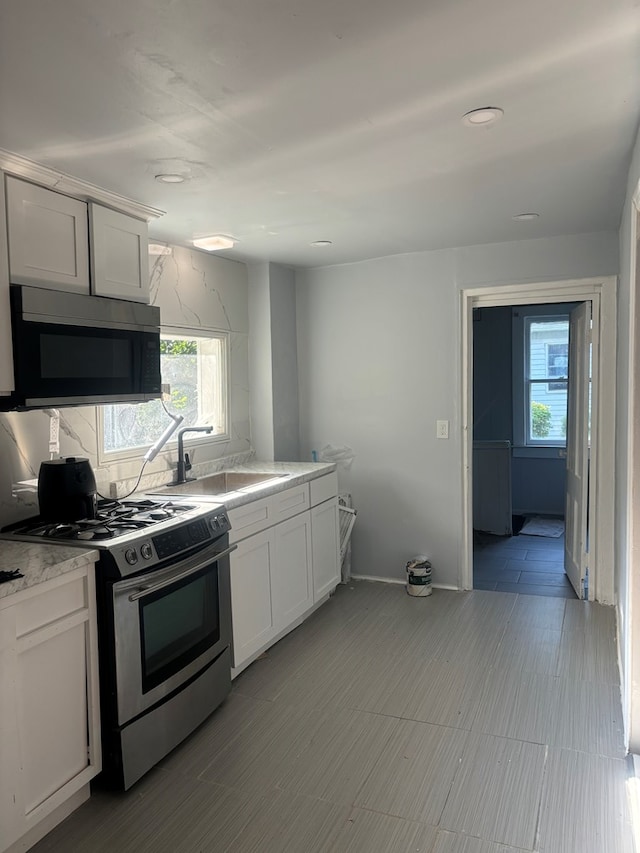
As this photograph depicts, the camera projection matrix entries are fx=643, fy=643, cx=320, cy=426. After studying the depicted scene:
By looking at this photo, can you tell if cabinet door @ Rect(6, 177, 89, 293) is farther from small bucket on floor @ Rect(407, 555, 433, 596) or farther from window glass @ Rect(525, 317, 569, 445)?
window glass @ Rect(525, 317, 569, 445)

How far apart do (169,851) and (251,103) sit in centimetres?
229

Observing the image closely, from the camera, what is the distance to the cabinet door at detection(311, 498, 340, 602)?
392 cm

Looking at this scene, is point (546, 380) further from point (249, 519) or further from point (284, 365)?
point (249, 519)

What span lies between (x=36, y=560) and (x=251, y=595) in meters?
1.27

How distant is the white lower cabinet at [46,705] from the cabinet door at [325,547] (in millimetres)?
1840

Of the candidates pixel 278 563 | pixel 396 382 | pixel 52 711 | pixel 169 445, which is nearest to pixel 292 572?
pixel 278 563

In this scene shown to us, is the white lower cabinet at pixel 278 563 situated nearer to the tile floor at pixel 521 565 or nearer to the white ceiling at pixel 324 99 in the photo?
the tile floor at pixel 521 565

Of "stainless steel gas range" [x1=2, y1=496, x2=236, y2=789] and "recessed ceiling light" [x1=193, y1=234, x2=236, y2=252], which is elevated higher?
"recessed ceiling light" [x1=193, y1=234, x2=236, y2=252]

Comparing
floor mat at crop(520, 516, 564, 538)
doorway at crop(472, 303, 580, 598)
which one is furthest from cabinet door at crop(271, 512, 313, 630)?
doorway at crop(472, 303, 580, 598)

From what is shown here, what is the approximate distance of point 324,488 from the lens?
4059mm

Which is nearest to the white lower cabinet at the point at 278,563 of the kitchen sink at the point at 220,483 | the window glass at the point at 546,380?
the kitchen sink at the point at 220,483

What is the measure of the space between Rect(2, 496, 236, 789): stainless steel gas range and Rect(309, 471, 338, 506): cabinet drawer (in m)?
1.07

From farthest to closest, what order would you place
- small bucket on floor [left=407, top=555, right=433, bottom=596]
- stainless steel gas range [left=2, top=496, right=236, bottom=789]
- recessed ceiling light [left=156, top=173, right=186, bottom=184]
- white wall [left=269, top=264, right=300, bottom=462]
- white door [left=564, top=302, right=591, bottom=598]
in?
1. white wall [left=269, top=264, right=300, bottom=462]
2. small bucket on floor [left=407, top=555, right=433, bottom=596]
3. white door [left=564, top=302, right=591, bottom=598]
4. recessed ceiling light [left=156, top=173, right=186, bottom=184]
5. stainless steel gas range [left=2, top=496, right=236, bottom=789]

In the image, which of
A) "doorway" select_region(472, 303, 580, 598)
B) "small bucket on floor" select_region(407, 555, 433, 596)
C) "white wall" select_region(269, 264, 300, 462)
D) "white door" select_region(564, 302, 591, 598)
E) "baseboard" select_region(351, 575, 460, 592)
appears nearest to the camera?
"white door" select_region(564, 302, 591, 598)
